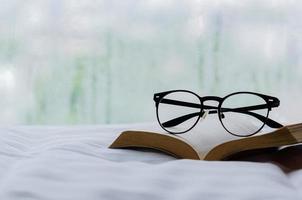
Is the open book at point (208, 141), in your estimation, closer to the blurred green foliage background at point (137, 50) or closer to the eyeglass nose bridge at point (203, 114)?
the eyeglass nose bridge at point (203, 114)

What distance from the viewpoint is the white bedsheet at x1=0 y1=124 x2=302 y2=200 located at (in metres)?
0.48

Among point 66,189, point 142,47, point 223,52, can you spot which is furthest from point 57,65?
point 66,189

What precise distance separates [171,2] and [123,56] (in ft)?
0.79

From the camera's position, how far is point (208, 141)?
0.82m

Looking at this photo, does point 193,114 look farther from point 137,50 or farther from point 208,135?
point 137,50

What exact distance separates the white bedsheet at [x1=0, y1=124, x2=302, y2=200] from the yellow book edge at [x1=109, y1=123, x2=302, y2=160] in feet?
0.05

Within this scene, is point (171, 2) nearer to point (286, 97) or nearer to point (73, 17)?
point (73, 17)

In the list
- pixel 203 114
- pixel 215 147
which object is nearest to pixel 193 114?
pixel 203 114

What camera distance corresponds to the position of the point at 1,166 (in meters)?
0.63

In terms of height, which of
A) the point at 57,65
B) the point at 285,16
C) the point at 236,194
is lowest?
the point at 236,194

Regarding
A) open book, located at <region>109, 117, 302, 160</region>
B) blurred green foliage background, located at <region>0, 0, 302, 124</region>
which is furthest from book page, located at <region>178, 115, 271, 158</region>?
blurred green foliage background, located at <region>0, 0, 302, 124</region>

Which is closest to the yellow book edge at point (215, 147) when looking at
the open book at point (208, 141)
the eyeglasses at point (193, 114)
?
the open book at point (208, 141)

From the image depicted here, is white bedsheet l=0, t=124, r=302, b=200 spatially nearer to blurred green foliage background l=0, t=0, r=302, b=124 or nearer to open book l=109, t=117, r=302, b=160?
Result: open book l=109, t=117, r=302, b=160

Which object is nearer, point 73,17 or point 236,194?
point 236,194
